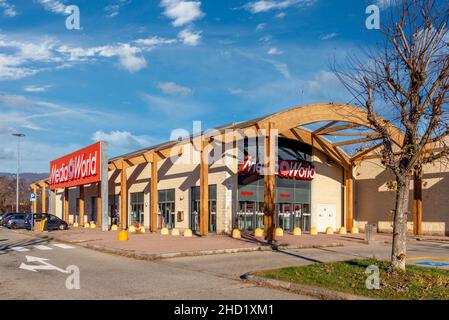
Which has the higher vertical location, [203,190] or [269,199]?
[203,190]

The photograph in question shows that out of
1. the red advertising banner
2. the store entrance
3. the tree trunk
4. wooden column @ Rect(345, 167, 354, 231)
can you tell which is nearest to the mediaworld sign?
the store entrance

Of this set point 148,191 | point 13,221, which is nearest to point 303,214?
point 148,191

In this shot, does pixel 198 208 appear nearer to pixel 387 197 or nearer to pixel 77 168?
pixel 77 168

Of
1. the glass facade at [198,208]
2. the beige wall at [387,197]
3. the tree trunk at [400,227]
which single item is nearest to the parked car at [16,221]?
the glass facade at [198,208]

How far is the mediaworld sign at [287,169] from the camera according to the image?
32.2 meters

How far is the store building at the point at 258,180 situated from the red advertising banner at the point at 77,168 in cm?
176

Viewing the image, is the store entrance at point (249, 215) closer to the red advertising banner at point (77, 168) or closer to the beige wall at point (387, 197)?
the beige wall at point (387, 197)

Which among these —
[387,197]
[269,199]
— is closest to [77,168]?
[269,199]

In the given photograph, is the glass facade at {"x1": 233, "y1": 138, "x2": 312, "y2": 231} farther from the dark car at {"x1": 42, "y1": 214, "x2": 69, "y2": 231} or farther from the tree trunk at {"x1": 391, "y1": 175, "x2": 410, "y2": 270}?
the tree trunk at {"x1": 391, "y1": 175, "x2": 410, "y2": 270}

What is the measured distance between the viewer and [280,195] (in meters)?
34.5

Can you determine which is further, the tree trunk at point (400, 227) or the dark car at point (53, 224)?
the dark car at point (53, 224)

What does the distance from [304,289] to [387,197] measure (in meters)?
27.2

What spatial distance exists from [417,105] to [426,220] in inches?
918
